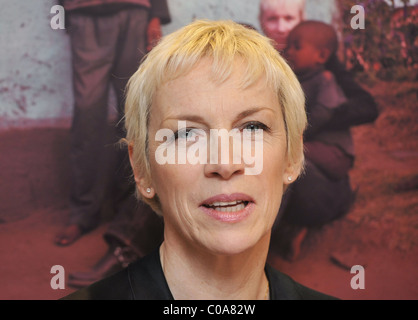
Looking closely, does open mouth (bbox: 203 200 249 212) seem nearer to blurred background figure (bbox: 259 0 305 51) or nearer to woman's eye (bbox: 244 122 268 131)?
woman's eye (bbox: 244 122 268 131)

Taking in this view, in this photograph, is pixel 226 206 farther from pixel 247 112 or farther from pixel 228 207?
pixel 247 112

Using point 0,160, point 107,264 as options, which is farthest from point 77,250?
point 0,160

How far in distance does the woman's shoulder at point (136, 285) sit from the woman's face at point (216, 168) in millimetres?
164

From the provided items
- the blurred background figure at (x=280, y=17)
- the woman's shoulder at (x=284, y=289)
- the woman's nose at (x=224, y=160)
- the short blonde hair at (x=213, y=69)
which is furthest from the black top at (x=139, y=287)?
the blurred background figure at (x=280, y=17)

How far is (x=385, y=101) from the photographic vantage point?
2.37 m

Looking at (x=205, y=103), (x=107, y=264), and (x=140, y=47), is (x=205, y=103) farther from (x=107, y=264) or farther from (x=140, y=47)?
(x=107, y=264)

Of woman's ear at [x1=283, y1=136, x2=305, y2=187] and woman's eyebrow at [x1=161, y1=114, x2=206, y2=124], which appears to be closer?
woman's eyebrow at [x1=161, y1=114, x2=206, y2=124]

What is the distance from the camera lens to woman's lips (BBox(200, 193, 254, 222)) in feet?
4.65

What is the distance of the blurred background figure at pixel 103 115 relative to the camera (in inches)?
85.0

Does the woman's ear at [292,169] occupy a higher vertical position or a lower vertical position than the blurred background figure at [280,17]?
lower

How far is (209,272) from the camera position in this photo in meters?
1.55

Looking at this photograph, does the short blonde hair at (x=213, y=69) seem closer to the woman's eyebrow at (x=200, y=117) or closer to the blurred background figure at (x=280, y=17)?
the woman's eyebrow at (x=200, y=117)

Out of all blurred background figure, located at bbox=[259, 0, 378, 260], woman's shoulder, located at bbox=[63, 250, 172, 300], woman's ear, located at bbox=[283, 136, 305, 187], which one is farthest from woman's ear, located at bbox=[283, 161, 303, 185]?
blurred background figure, located at bbox=[259, 0, 378, 260]

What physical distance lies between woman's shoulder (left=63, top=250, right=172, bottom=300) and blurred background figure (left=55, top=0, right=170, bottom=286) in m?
0.58
